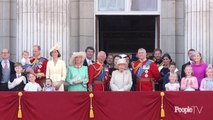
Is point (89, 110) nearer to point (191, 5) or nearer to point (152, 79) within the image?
point (152, 79)

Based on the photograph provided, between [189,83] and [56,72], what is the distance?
10.8 feet

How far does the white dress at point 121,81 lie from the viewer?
15.7 m

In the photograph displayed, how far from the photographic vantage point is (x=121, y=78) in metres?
15.7

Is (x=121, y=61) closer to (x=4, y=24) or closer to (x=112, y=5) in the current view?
(x=112, y=5)

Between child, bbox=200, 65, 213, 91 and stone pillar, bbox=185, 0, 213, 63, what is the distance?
245 cm

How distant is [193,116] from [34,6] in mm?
5937

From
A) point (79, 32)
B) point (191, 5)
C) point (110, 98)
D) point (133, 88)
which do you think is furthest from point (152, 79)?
point (79, 32)

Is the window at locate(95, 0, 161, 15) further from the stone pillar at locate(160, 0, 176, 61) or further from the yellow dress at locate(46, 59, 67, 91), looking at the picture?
the yellow dress at locate(46, 59, 67, 91)

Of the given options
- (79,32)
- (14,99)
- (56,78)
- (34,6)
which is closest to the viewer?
(14,99)

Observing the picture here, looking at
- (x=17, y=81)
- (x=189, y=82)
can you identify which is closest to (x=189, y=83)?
(x=189, y=82)

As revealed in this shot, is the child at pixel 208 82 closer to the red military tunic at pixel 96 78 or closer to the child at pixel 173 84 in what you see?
the child at pixel 173 84

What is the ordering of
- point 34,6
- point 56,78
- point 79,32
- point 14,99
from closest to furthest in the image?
point 14,99 → point 56,78 → point 34,6 → point 79,32

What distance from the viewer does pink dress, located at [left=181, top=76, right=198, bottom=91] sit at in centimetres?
1564

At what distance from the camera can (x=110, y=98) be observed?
15102mm
